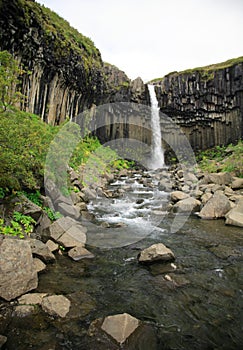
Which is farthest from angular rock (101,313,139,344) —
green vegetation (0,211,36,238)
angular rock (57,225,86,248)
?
green vegetation (0,211,36,238)

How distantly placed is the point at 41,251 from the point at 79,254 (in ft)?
2.96

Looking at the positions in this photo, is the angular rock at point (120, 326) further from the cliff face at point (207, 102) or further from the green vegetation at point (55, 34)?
the cliff face at point (207, 102)

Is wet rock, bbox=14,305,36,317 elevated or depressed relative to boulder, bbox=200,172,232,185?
depressed

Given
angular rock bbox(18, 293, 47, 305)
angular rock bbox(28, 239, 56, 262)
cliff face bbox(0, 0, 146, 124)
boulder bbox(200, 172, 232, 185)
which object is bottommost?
angular rock bbox(18, 293, 47, 305)

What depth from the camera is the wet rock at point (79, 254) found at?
200 inches

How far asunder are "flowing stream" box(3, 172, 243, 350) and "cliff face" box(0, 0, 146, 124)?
797cm

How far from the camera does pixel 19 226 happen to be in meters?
5.05

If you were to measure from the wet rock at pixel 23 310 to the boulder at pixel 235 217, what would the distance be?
22.1 ft

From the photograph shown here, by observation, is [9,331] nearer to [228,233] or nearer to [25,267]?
[25,267]

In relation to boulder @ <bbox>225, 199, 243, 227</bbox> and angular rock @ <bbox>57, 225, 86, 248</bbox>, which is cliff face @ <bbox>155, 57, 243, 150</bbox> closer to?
boulder @ <bbox>225, 199, 243, 227</bbox>

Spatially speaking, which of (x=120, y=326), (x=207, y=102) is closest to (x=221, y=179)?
(x=120, y=326)

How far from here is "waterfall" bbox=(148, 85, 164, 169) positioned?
90.1 feet

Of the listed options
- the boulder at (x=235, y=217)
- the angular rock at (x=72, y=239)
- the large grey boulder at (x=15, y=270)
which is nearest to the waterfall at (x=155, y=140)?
the boulder at (x=235, y=217)

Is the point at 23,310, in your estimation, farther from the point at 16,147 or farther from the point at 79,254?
the point at 16,147
